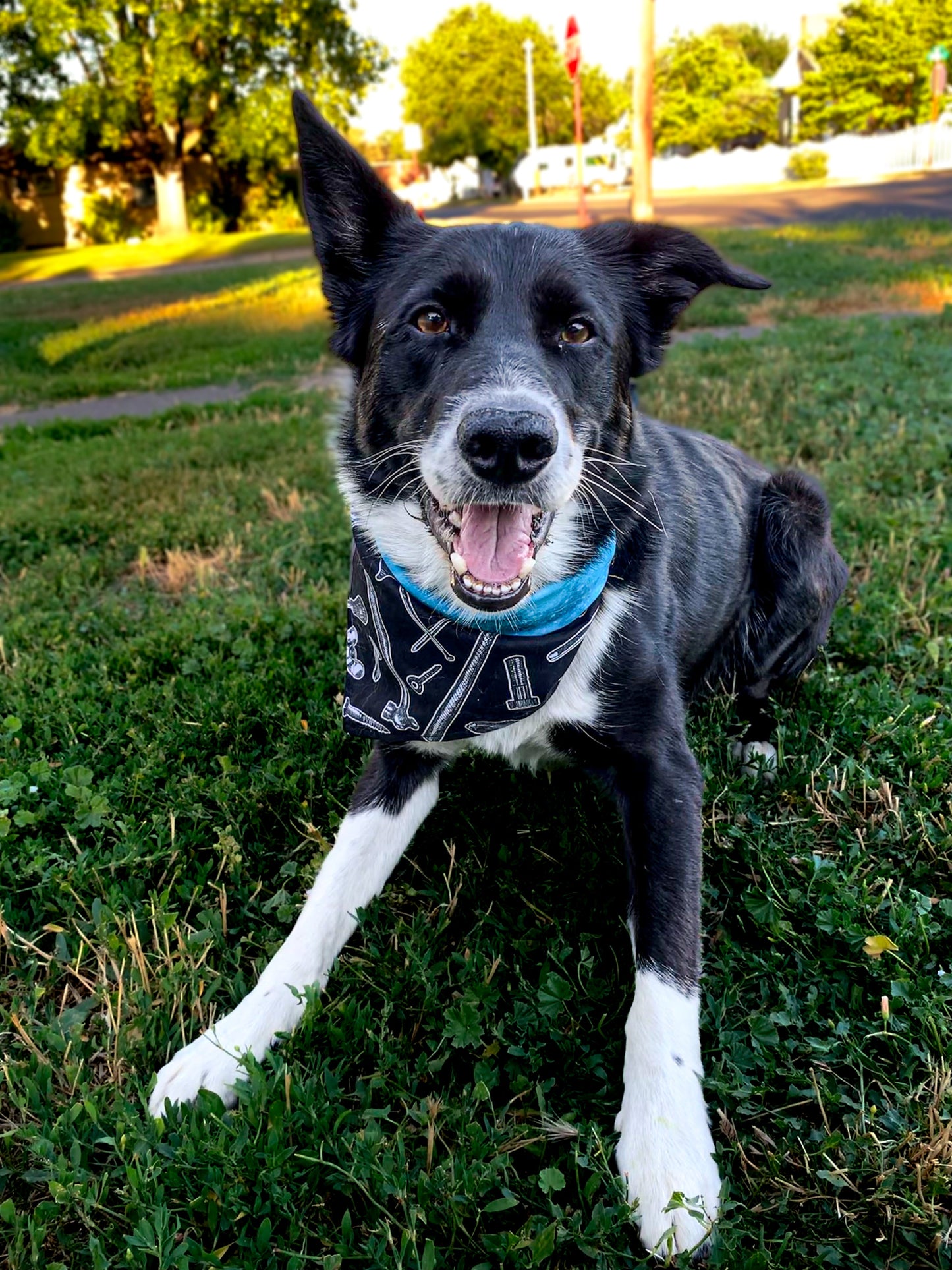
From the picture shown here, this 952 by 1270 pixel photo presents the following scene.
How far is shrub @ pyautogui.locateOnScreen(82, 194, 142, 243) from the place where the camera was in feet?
114

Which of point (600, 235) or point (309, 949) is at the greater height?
point (600, 235)

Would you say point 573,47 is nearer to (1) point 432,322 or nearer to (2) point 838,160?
(1) point 432,322

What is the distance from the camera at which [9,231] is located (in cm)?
3369

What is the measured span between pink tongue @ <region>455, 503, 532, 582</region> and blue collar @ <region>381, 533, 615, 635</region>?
0.11 m

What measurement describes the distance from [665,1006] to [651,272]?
207 cm

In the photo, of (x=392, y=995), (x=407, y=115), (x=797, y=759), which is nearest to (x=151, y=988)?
→ (x=392, y=995)

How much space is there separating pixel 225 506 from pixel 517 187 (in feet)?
220

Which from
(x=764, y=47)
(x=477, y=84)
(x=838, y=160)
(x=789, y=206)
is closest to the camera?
(x=789, y=206)

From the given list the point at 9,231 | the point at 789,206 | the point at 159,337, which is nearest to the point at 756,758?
the point at 159,337

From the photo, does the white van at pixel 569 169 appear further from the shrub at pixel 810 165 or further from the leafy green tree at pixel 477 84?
the shrub at pixel 810 165

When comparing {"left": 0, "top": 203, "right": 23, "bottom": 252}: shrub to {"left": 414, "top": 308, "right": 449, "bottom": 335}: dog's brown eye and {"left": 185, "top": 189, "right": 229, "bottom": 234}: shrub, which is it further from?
{"left": 414, "top": 308, "right": 449, "bottom": 335}: dog's brown eye

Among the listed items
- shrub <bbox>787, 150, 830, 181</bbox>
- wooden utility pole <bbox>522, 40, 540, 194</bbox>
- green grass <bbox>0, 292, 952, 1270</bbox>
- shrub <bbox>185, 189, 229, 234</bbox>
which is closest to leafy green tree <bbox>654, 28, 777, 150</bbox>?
wooden utility pole <bbox>522, 40, 540, 194</bbox>

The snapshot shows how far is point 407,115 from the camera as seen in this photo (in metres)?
64.5

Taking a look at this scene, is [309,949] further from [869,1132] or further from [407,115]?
[407,115]
